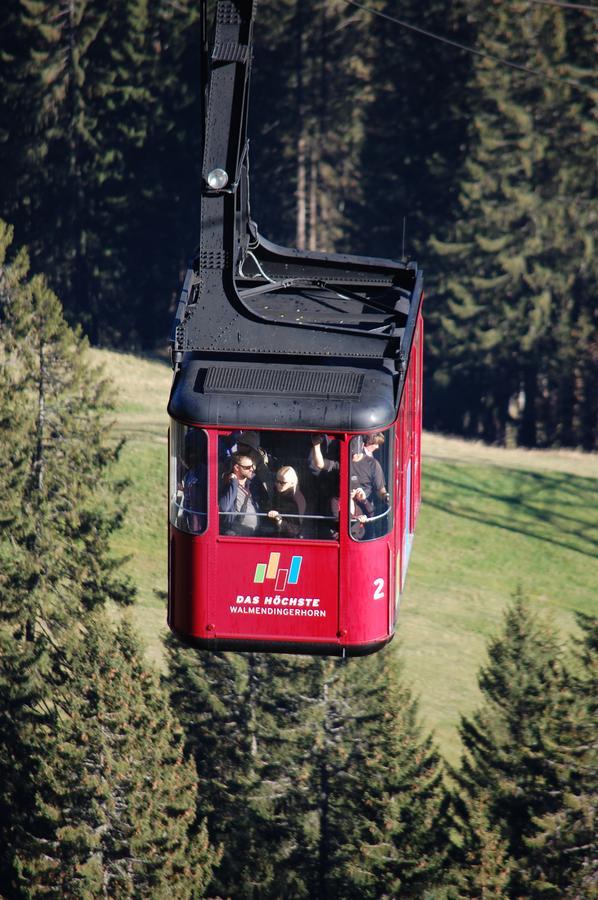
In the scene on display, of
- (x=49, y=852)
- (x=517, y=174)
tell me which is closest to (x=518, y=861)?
(x=49, y=852)

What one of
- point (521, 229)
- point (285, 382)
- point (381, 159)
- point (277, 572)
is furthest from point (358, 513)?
point (381, 159)

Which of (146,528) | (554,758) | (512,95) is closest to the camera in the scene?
(554,758)

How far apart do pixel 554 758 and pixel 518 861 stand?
310cm

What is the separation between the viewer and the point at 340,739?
44375 mm

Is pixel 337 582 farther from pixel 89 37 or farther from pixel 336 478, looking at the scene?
pixel 89 37

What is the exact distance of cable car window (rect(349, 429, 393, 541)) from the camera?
16.2 meters

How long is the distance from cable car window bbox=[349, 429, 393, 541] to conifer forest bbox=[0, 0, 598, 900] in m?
25.4

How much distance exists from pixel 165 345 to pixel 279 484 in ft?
209

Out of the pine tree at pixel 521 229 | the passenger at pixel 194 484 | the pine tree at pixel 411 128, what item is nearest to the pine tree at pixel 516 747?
the passenger at pixel 194 484

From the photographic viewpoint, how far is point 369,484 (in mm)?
16375

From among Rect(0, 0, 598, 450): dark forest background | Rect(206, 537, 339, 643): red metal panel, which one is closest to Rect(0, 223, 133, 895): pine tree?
Rect(0, 0, 598, 450): dark forest background

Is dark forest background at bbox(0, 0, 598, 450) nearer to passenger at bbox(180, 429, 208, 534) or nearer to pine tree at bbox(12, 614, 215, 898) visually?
pine tree at bbox(12, 614, 215, 898)

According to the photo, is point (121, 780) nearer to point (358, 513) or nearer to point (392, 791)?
point (392, 791)

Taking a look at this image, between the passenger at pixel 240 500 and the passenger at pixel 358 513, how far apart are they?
96cm
